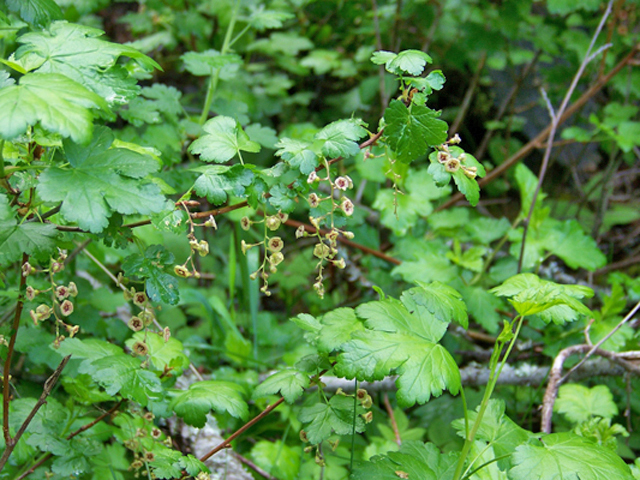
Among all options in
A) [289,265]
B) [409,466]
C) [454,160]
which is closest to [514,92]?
[289,265]

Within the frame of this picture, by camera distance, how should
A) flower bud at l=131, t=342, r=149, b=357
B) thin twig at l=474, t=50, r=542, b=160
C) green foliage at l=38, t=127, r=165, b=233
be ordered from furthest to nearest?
thin twig at l=474, t=50, r=542, b=160, flower bud at l=131, t=342, r=149, b=357, green foliage at l=38, t=127, r=165, b=233

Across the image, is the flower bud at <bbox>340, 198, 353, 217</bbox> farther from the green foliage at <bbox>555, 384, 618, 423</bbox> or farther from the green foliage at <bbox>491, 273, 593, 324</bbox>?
the green foliage at <bbox>555, 384, 618, 423</bbox>

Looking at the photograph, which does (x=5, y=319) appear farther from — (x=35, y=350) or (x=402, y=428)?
(x=402, y=428)

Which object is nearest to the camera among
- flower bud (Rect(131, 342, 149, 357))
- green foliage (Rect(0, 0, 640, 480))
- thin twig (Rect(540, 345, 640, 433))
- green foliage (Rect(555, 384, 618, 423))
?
green foliage (Rect(0, 0, 640, 480))

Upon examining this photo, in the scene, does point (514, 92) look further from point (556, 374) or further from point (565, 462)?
point (565, 462)

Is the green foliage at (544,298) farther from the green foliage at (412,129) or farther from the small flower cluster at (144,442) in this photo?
the small flower cluster at (144,442)

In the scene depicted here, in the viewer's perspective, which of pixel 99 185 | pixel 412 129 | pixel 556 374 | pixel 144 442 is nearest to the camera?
pixel 99 185

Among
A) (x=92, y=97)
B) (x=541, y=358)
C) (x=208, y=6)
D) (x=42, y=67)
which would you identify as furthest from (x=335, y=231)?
(x=208, y=6)

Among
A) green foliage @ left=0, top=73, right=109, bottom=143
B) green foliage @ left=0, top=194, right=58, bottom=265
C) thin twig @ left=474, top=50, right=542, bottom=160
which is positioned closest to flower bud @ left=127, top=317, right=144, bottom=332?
green foliage @ left=0, top=194, right=58, bottom=265

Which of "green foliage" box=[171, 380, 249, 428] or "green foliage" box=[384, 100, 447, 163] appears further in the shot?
"green foliage" box=[171, 380, 249, 428]
